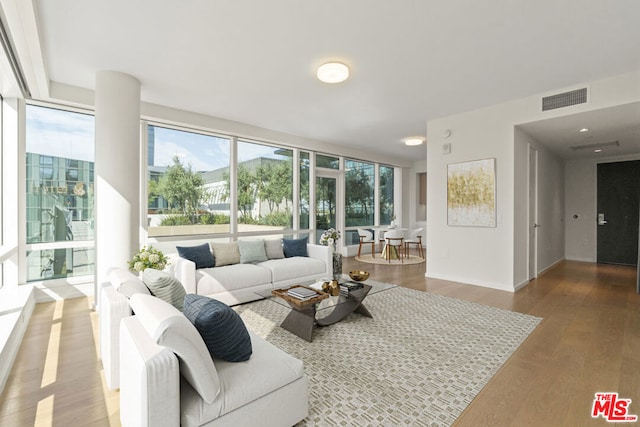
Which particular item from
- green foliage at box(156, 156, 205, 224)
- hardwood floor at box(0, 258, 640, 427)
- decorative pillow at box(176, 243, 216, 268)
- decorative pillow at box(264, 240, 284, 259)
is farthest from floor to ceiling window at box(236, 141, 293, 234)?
hardwood floor at box(0, 258, 640, 427)

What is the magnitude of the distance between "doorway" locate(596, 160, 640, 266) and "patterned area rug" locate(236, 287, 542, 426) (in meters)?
5.37

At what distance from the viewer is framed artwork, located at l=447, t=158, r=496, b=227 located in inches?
186

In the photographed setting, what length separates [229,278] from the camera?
12.5ft

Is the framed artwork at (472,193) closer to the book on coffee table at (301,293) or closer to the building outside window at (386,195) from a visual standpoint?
the book on coffee table at (301,293)

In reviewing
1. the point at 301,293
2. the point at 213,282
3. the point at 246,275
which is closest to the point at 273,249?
the point at 246,275

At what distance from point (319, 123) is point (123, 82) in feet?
10.0

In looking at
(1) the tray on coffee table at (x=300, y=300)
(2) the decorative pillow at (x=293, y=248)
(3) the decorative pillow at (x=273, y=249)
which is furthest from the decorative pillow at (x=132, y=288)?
(2) the decorative pillow at (x=293, y=248)

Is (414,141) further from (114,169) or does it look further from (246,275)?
(114,169)

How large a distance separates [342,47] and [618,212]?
7.56 metres

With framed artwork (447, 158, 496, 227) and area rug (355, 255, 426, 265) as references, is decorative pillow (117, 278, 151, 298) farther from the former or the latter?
area rug (355, 255, 426, 265)

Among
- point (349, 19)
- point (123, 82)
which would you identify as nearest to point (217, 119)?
point (123, 82)

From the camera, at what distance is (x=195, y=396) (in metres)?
1.46

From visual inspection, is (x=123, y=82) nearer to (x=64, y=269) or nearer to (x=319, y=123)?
(x=64, y=269)

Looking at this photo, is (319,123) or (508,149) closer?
(508,149)
